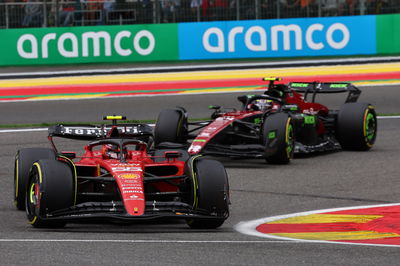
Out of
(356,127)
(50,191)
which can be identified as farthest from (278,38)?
(50,191)

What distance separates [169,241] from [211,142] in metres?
5.87

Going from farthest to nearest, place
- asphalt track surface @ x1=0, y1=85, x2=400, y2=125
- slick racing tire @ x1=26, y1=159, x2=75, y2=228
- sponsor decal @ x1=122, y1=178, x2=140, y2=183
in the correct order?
asphalt track surface @ x1=0, y1=85, x2=400, y2=125 < sponsor decal @ x1=122, y1=178, x2=140, y2=183 < slick racing tire @ x1=26, y1=159, x2=75, y2=228

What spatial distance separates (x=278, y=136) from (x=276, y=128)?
0.12 m

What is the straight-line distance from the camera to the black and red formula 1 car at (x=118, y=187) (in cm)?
932

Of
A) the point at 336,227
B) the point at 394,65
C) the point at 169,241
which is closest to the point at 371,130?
the point at 336,227

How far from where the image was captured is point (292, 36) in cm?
2753

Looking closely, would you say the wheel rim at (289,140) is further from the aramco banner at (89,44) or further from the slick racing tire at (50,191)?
the aramco banner at (89,44)

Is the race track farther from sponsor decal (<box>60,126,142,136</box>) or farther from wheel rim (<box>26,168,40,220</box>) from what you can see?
sponsor decal (<box>60,126,142,136</box>)

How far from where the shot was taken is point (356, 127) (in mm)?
15977

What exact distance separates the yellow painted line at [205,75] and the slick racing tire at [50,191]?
52.2 feet

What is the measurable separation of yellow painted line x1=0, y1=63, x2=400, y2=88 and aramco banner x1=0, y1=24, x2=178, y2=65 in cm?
120

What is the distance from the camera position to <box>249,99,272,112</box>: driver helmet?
1554 cm

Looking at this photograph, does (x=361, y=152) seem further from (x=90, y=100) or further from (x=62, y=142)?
(x=90, y=100)

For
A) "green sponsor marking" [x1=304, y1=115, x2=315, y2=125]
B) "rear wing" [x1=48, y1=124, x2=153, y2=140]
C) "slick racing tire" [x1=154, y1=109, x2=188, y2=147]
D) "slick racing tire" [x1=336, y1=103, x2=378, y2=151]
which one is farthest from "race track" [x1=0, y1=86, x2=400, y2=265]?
"rear wing" [x1=48, y1=124, x2=153, y2=140]
